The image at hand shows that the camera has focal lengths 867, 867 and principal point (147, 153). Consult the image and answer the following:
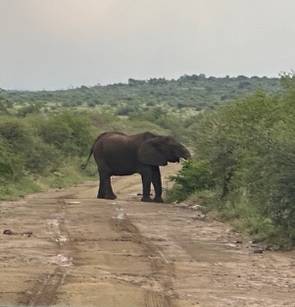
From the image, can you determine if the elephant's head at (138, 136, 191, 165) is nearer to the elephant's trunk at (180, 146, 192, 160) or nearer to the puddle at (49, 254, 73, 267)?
the elephant's trunk at (180, 146, 192, 160)

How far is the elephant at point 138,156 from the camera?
2770 centimetres

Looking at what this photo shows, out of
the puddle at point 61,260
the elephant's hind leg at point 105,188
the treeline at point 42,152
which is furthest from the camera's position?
the treeline at point 42,152

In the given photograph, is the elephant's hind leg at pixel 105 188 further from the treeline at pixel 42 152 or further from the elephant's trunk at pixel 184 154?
the treeline at pixel 42 152

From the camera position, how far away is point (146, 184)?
27094 millimetres

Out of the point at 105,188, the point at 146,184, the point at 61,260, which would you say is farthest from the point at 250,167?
the point at 105,188

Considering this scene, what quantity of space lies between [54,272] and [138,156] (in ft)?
53.9

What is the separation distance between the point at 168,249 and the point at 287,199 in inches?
109

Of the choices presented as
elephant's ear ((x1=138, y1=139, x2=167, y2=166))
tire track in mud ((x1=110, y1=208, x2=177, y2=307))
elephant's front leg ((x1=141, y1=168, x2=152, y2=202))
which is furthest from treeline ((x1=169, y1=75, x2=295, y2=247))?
tire track in mud ((x1=110, y1=208, x2=177, y2=307))

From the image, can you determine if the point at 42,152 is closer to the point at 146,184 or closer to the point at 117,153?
the point at 117,153

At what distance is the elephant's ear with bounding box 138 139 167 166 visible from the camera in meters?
27.7

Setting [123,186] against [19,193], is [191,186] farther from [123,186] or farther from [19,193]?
[123,186]

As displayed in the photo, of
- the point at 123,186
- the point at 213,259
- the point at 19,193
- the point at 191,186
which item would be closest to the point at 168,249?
the point at 213,259

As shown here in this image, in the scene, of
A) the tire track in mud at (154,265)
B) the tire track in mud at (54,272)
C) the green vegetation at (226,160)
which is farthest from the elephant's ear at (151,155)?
the tire track in mud at (54,272)

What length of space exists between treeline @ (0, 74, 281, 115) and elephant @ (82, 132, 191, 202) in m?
70.9
